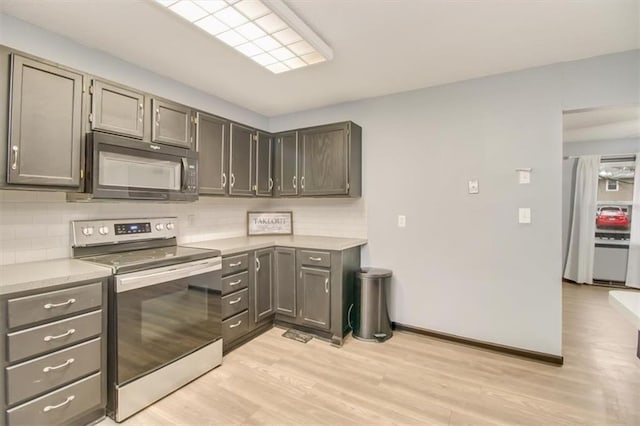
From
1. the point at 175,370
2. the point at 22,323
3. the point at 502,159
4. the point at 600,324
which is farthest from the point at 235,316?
the point at 600,324

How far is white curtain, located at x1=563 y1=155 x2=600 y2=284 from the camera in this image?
4.96 metres

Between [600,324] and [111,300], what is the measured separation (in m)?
4.78

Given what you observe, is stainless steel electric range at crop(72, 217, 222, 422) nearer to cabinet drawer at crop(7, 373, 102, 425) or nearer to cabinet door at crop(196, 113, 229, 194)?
cabinet drawer at crop(7, 373, 102, 425)

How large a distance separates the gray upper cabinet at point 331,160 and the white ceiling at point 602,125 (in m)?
2.42

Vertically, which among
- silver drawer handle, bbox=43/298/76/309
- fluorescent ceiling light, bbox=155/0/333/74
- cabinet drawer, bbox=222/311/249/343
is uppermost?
fluorescent ceiling light, bbox=155/0/333/74

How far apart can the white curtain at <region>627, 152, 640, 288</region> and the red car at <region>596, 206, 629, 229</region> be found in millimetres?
274

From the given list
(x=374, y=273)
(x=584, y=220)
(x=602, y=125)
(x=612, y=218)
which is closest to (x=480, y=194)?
(x=374, y=273)

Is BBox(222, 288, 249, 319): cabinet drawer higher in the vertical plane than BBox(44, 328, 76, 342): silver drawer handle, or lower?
lower

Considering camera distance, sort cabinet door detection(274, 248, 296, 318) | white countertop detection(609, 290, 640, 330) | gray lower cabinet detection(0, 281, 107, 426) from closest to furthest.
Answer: white countertop detection(609, 290, 640, 330) → gray lower cabinet detection(0, 281, 107, 426) → cabinet door detection(274, 248, 296, 318)

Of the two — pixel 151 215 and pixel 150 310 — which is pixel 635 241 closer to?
pixel 150 310

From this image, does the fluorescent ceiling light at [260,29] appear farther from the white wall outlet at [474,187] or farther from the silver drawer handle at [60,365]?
the silver drawer handle at [60,365]

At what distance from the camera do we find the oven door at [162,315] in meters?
1.83

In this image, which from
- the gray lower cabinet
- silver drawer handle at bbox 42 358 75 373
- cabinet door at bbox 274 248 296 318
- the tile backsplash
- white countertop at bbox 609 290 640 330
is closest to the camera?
white countertop at bbox 609 290 640 330

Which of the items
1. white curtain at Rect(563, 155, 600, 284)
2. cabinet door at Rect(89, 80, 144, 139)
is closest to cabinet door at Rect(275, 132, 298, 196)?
cabinet door at Rect(89, 80, 144, 139)
